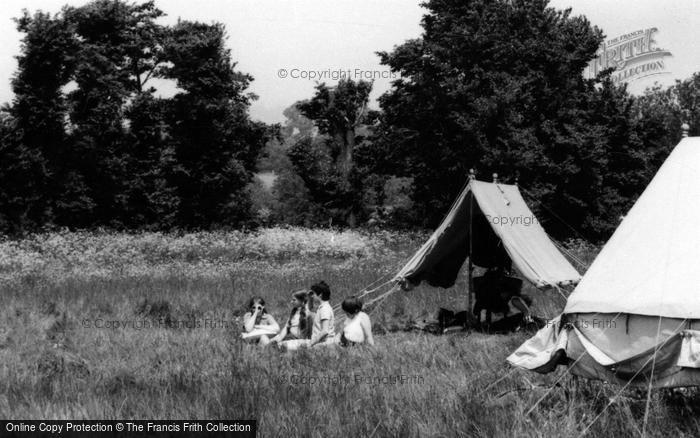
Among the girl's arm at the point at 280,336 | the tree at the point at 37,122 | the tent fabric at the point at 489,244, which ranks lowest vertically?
the girl's arm at the point at 280,336

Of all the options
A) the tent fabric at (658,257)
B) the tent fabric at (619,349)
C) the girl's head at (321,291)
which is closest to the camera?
the tent fabric at (619,349)

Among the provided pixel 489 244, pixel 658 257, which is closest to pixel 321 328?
pixel 489 244

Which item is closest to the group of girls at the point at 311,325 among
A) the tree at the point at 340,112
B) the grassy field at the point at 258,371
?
the grassy field at the point at 258,371

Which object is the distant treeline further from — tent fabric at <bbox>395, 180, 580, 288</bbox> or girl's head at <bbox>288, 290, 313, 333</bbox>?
girl's head at <bbox>288, 290, 313, 333</bbox>

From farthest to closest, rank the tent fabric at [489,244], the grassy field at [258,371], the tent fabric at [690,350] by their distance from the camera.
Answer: the tent fabric at [489,244]
the grassy field at [258,371]
the tent fabric at [690,350]

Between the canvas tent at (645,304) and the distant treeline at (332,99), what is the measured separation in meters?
26.1

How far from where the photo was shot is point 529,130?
3475 centimetres

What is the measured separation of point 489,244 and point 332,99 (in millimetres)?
29357

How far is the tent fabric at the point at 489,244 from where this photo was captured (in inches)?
492

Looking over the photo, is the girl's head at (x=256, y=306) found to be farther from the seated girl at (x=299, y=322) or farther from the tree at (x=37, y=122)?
the tree at (x=37, y=122)

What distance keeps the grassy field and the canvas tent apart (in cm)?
39

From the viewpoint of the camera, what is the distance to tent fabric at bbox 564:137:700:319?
6.26 m

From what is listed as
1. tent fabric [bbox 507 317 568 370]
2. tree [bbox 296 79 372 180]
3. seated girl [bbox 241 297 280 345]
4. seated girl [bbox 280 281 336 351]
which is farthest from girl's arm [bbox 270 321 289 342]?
tree [bbox 296 79 372 180]

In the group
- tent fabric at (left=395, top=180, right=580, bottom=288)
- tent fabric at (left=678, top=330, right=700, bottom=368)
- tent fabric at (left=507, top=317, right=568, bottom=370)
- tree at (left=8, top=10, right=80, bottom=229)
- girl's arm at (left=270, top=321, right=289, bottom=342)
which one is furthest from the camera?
tree at (left=8, top=10, right=80, bottom=229)
